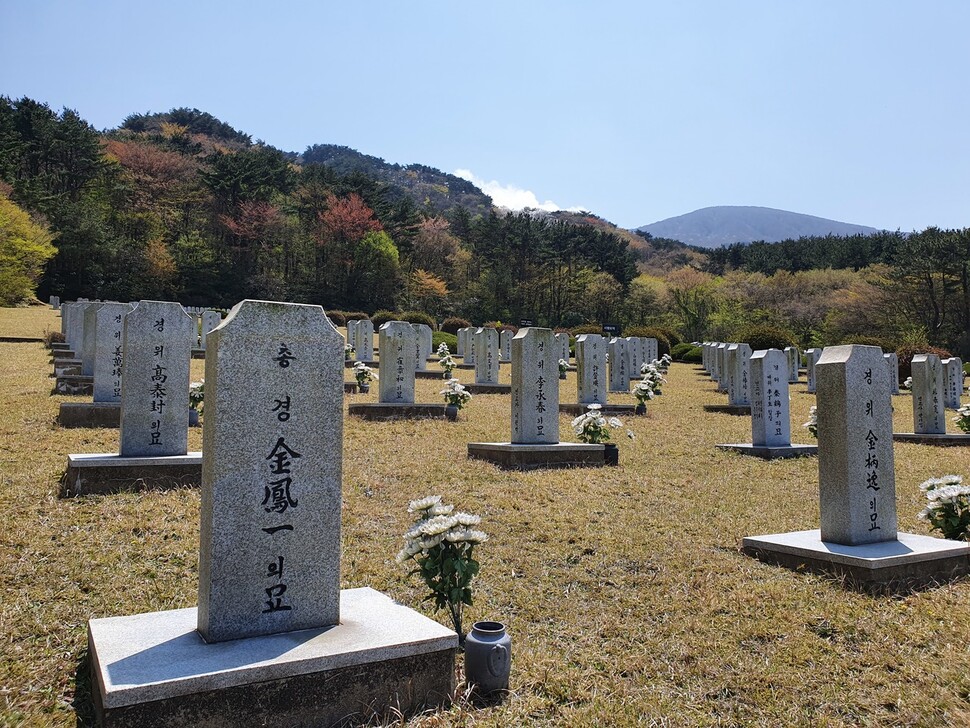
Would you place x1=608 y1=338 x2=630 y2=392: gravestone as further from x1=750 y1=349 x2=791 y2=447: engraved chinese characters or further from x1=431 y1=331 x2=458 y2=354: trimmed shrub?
x1=431 y1=331 x2=458 y2=354: trimmed shrub

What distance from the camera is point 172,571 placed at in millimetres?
4613

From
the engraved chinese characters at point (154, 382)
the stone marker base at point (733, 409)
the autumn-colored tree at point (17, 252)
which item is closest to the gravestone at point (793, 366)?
the stone marker base at point (733, 409)

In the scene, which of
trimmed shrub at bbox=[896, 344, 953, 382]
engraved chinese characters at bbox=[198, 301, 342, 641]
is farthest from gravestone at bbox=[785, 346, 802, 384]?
engraved chinese characters at bbox=[198, 301, 342, 641]

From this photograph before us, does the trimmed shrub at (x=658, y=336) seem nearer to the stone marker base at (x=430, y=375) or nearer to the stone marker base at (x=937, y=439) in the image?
the stone marker base at (x=430, y=375)

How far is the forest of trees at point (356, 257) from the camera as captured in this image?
39750mm

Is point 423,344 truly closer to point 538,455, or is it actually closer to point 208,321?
point 208,321

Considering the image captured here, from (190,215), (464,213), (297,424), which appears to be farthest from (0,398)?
(464,213)

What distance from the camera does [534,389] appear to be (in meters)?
9.56

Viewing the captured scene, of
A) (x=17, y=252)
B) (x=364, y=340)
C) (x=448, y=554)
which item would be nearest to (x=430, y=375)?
(x=364, y=340)

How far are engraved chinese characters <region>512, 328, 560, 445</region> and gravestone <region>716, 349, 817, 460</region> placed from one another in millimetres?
3149

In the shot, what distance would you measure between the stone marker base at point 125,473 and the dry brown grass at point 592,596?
25 cm

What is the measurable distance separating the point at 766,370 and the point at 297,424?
9.34 m

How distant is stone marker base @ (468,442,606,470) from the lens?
872 centimetres

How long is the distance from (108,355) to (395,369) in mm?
5052
